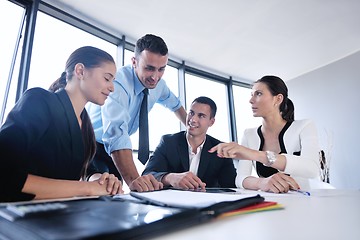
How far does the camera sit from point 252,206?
476mm

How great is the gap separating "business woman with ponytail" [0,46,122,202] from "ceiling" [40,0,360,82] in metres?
1.71

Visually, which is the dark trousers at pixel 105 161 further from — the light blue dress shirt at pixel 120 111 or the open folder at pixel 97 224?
the open folder at pixel 97 224

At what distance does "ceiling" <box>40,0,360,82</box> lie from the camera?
8.71 feet

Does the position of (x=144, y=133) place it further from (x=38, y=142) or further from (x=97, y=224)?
(x=97, y=224)

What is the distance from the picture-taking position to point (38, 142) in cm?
87

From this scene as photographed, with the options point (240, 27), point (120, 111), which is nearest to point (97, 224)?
point (120, 111)

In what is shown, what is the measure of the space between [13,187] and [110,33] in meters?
2.70

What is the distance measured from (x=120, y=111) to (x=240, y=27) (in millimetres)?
2210

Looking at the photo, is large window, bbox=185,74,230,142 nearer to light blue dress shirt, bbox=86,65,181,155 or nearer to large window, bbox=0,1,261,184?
large window, bbox=0,1,261,184

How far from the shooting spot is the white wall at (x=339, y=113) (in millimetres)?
Result: 3461

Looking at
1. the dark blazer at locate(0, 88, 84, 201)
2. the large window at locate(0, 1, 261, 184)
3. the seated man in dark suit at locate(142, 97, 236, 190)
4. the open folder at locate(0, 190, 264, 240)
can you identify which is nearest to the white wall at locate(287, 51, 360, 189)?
the large window at locate(0, 1, 261, 184)

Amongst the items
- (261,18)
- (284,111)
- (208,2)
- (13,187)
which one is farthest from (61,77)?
(261,18)

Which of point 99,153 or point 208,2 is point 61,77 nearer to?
point 99,153

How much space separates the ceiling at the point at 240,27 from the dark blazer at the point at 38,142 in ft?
6.58
